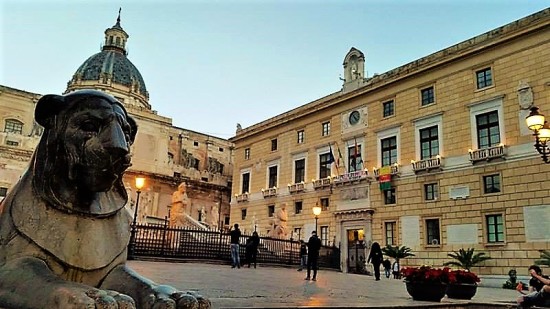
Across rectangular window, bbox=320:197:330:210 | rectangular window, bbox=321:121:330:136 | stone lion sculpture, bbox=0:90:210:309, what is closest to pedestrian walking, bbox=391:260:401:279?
rectangular window, bbox=320:197:330:210

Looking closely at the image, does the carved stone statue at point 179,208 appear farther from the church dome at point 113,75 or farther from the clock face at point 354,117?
the church dome at point 113,75

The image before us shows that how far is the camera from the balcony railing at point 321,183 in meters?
29.0

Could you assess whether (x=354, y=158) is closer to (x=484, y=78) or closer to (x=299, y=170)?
(x=299, y=170)

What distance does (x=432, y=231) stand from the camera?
909 inches

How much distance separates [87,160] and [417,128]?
2478cm

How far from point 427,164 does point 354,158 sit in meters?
5.47

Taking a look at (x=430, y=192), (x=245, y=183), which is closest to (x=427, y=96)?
(x=430, y=192)

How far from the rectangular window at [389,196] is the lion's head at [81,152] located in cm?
2439

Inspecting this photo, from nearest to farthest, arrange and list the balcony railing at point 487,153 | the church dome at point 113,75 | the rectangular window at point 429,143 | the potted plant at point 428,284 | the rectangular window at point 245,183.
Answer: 1. the potted plant at point 428,284
2. the balcony railing at point 487,153
3. the rectangular window at point 429,143
4. the rectangular window at point 245,183
5. the church dome at point 113,75

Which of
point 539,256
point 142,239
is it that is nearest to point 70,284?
point 142,239

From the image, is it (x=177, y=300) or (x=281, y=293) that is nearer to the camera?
(x=177, y=300)

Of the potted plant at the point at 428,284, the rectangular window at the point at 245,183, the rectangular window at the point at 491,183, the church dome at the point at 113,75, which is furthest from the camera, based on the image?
the church dome at the point at 113,75

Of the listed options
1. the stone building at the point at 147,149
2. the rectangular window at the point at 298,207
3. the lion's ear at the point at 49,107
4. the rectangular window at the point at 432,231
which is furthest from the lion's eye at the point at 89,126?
the stone building at the point at 147,149

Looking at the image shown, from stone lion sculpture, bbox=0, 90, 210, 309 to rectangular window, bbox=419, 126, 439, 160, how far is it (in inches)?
938
